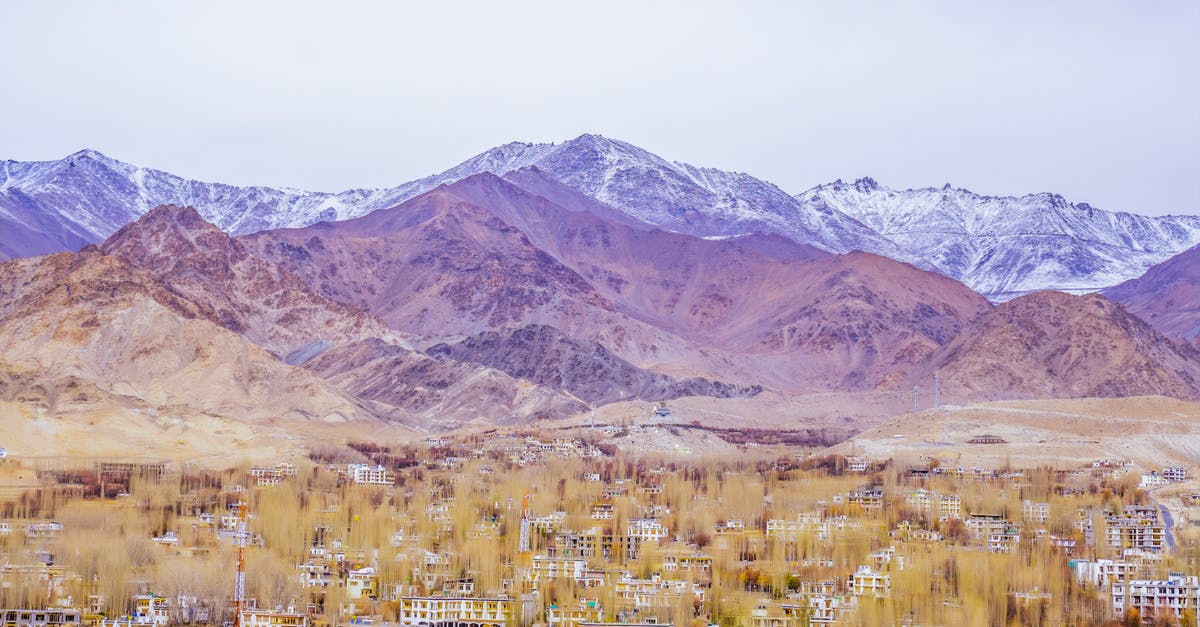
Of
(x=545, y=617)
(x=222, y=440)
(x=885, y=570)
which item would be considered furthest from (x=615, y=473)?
(x=545, y=617)

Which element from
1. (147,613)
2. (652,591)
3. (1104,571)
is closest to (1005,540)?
(1104,571)

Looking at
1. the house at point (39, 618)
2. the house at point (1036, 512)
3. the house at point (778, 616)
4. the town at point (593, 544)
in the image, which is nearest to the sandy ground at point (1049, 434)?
the town at point (593, 544)

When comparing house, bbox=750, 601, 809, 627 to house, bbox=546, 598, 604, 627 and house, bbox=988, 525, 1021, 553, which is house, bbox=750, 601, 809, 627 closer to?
house, bbox=546, 598, 604, 627

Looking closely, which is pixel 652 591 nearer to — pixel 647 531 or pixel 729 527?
pixel 647 531

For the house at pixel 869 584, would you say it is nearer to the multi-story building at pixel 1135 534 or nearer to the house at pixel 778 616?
the house at pixel 778 616

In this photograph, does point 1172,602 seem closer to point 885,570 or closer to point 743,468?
point 885,570

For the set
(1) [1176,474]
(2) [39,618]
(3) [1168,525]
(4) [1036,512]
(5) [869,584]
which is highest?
(1) [1176,474]

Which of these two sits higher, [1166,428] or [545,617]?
[1166,428]
